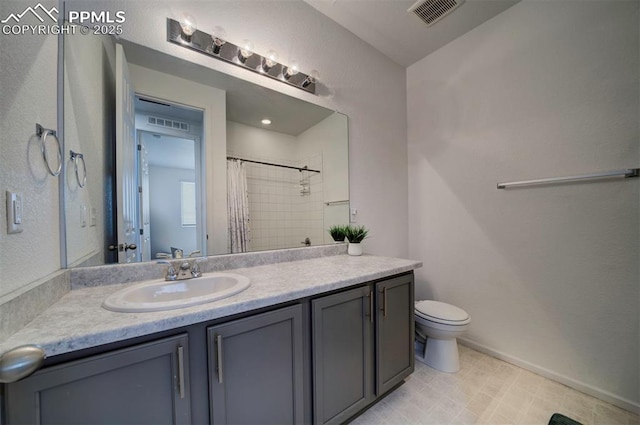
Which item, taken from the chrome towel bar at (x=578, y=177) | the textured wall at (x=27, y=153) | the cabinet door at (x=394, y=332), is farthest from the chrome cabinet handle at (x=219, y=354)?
the chrome towel bar at (x=578, y=177)

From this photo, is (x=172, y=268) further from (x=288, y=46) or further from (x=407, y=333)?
(x=288, y=46)

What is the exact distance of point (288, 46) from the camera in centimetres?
163

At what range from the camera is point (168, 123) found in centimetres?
123

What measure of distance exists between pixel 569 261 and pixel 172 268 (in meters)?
2.43

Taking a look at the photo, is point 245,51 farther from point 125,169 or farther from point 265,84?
point 125,169

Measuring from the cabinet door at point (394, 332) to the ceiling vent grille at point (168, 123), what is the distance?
140 cm

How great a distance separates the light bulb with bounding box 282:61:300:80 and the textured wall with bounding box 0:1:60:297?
1098 mm

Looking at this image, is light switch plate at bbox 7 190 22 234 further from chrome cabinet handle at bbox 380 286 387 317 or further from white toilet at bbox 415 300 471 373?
white toilet at bbox 415 300 471 373

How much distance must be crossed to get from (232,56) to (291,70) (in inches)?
15.9

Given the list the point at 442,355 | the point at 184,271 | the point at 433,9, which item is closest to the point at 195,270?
the point at 184,271

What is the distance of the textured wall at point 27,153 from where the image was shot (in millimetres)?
602

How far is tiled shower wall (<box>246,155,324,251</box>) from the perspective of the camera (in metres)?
1.49

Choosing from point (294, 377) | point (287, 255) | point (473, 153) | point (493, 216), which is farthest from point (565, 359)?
point (287, 255)

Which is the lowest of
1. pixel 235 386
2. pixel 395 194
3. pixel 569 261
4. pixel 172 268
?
pixel 235 386
